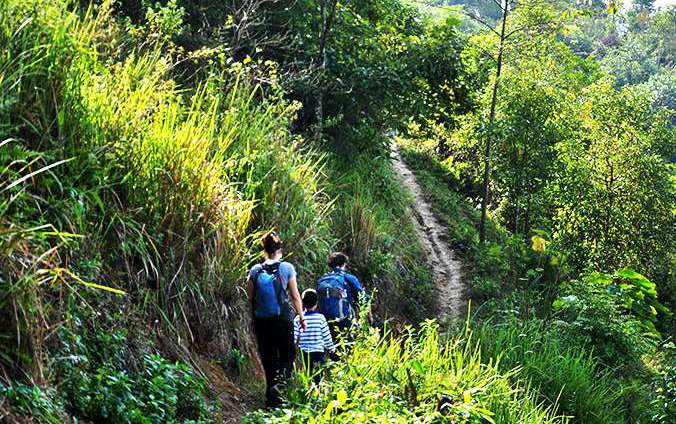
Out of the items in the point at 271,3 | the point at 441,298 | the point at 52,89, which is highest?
the point at 271,3

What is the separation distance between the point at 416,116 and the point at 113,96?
31.7 feet

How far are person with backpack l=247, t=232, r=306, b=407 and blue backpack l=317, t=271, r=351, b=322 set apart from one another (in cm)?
133

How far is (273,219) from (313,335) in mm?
2062

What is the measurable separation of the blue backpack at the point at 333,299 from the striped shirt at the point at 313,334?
538mm

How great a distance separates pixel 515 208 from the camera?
2405 cm

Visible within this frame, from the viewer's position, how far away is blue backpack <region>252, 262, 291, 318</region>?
731 centimetres

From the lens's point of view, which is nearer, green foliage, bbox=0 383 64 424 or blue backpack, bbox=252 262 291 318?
green foliage, bbox=0 383 64 424

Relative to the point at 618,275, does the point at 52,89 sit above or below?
above

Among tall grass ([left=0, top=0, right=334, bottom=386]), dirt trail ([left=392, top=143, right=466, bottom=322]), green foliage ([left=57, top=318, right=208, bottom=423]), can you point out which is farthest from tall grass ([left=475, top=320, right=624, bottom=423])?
green foliage ([left=57, top=318, right=208, bottom=423])

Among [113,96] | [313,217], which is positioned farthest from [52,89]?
[313,217]

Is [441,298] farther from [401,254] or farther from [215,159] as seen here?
[215,159]

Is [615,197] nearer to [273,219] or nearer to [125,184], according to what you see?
[273,219]

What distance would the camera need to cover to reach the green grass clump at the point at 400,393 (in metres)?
6.78

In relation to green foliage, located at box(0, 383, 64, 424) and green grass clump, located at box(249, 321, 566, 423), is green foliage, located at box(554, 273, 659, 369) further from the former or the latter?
green foliage, located at box(0, 383, 64, 424)
